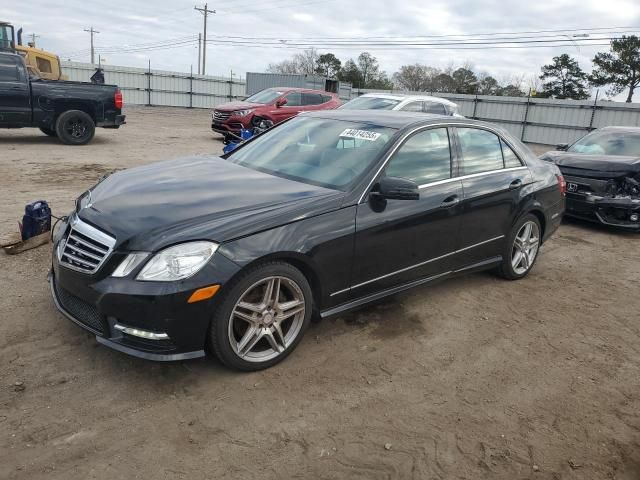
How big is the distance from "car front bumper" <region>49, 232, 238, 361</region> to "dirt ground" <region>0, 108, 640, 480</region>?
30 centimetres

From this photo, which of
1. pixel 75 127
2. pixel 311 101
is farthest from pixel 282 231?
pixel 311 101

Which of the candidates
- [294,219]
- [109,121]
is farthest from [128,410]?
[109,121]

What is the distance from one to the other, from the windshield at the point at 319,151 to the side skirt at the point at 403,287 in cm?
84

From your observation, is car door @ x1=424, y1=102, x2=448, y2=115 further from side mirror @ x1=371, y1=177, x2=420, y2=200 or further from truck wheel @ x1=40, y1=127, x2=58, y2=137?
side mirror @ x1=371, y1=177, x2=420, y2=200

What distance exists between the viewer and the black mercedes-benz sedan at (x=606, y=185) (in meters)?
7.58

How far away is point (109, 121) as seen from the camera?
13.0 metres

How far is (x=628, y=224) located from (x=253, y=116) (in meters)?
10.8

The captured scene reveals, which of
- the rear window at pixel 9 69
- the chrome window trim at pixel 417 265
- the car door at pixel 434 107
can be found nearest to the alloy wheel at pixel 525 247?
the chrome window trim at pixel 417 265

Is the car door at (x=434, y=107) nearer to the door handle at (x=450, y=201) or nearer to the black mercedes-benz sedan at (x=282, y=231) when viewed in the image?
the black mercedes-benz sedan at (x=282, y=231)

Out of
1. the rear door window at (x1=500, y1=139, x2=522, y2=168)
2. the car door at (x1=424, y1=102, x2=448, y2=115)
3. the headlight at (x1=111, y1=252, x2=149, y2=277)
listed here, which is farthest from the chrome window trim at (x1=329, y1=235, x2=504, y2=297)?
the car door at (x1=424, y1=102, x2=448, y2=115)

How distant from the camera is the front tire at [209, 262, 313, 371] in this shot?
305 cm

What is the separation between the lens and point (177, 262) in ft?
9.54

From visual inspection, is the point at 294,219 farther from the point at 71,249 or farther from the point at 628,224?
the point at 628,224

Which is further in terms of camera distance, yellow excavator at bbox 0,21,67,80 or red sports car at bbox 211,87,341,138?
yellow excavator at bbox 0,21,67,80
